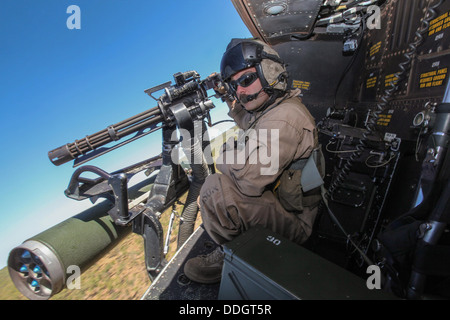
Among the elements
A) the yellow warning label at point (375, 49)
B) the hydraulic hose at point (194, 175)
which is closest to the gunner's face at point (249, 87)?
the hydraulic hose at point (194, 175)

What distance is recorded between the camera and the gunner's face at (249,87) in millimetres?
1839

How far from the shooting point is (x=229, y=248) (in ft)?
3.66

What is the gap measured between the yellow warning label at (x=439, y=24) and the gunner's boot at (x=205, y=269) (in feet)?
9.95

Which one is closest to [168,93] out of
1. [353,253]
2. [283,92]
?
[283,92]

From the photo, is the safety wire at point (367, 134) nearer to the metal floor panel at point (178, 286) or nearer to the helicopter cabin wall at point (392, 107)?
the helicopter cabin wall at point (392, 107)

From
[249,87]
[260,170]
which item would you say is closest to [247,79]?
[249,87]

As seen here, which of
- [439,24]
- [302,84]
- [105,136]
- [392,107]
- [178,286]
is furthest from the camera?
[302,84]

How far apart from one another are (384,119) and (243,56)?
→ 2.20m

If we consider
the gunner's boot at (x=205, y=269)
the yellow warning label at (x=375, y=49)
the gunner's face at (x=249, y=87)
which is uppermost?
the yellow warning label at (x=375, y=49)

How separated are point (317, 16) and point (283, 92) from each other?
9.84 ft

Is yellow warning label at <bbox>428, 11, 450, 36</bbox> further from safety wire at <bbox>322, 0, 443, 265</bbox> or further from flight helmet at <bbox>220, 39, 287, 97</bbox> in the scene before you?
flight helmet at <bbox>220, 39, 287, 97</bbox>

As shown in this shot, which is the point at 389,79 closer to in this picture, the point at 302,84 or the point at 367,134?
the point at 367,134

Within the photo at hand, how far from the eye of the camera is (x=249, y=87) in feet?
6.19
